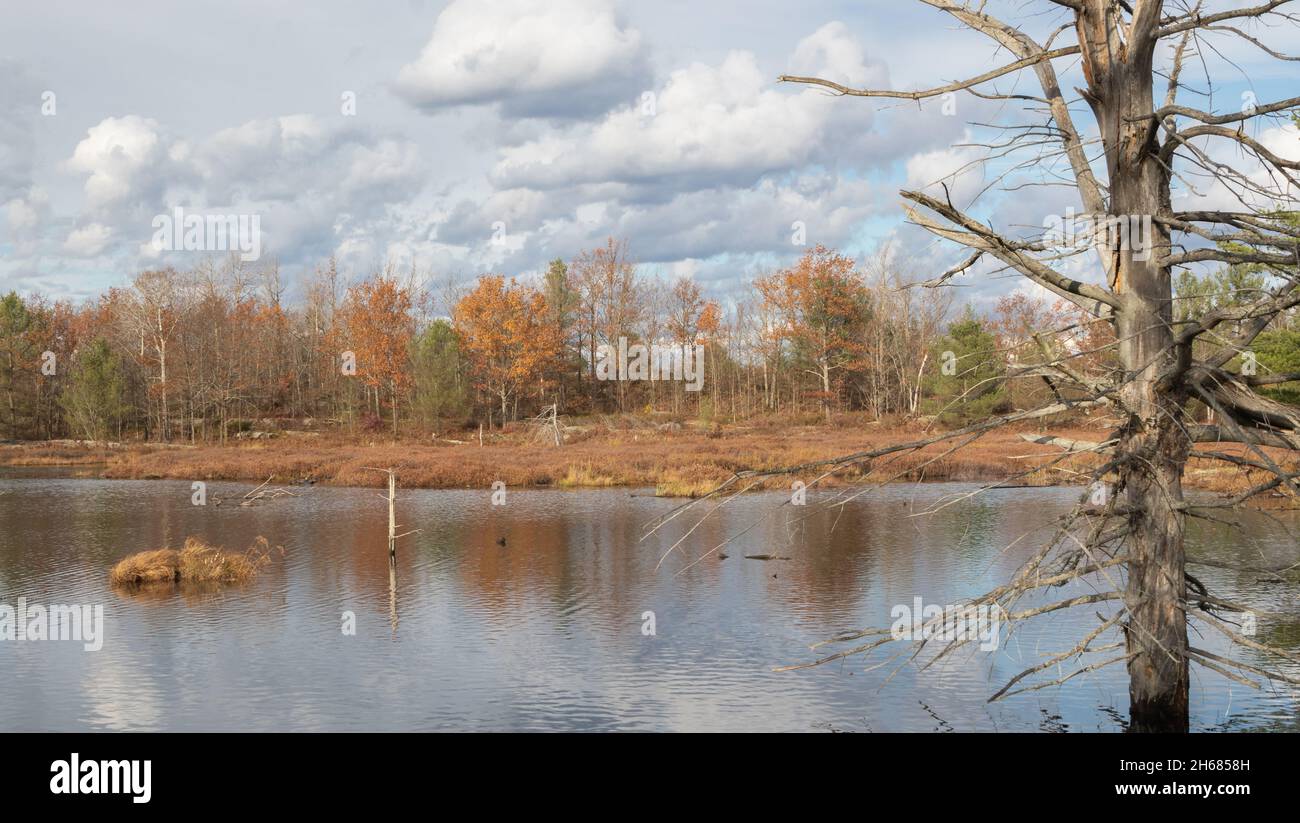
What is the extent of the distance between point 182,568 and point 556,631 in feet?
29.2

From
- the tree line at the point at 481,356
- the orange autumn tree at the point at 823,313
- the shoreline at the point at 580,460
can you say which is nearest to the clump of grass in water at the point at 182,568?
the shoreline at the point at 580,460

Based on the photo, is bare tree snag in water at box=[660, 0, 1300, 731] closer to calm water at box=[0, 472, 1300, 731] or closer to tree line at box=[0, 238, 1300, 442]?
calm water at box=[0, 472, 1300, 731]

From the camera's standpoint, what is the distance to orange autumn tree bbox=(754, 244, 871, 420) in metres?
65.7

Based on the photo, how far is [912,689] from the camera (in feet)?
43.0

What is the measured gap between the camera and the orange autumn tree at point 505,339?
2628 inches

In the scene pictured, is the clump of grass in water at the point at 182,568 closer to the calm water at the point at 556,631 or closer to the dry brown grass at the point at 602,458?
the calm water at the point at 556,631

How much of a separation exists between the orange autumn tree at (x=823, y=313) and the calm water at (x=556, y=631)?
126 ft

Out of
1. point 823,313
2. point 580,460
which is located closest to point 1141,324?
point 580,460

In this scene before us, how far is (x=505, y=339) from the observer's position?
219 ft

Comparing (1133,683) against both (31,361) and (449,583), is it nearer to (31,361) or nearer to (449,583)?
(449,583)

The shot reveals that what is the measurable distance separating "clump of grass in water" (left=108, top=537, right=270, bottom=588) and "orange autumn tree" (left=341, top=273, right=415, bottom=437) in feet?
140

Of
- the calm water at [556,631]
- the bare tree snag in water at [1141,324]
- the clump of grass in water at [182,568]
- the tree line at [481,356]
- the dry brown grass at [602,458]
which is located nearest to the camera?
the bare tree snag in water at [1141,324]

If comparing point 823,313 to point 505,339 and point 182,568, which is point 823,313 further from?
point 182,568
